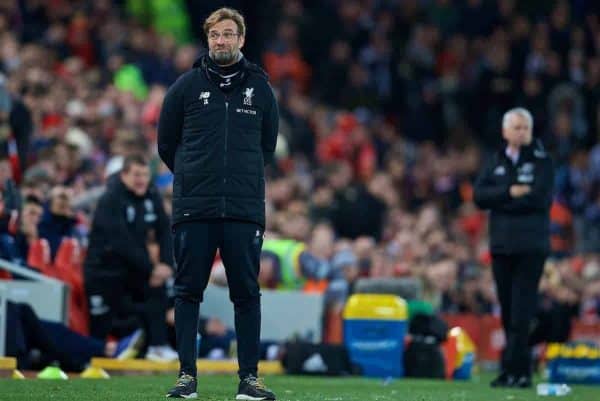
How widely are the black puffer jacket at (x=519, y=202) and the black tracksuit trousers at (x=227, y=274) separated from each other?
159 inches

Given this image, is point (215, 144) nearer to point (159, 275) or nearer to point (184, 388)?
point (184, 388)

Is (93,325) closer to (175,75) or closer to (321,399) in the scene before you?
(321,399)

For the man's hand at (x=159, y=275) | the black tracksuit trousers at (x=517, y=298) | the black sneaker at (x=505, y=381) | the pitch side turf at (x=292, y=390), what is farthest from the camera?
the man's hand at (x=159, y=275)

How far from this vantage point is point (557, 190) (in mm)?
25719

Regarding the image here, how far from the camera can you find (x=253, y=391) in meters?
9.88

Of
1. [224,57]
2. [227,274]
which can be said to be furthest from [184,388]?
[224,57]

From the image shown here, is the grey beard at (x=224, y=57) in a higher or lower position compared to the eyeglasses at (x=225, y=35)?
lower

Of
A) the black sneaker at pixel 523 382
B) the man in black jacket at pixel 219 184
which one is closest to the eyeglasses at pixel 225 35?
the man in black jacket at pixel 219 184

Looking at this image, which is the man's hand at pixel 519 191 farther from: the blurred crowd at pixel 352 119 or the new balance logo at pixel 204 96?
the new balance logo at pixel 204 96

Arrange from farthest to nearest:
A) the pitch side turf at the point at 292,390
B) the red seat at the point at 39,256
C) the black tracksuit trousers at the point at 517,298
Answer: the red seat at the point at 39,256 < the black tracksuit trousers at the point at 517,298 < the pitch side turf at the point at 292,390

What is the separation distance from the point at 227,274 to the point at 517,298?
4165 mm

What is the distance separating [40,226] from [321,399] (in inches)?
220

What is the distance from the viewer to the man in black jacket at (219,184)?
32.1 ft

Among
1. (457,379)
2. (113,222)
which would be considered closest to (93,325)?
(113,222)
